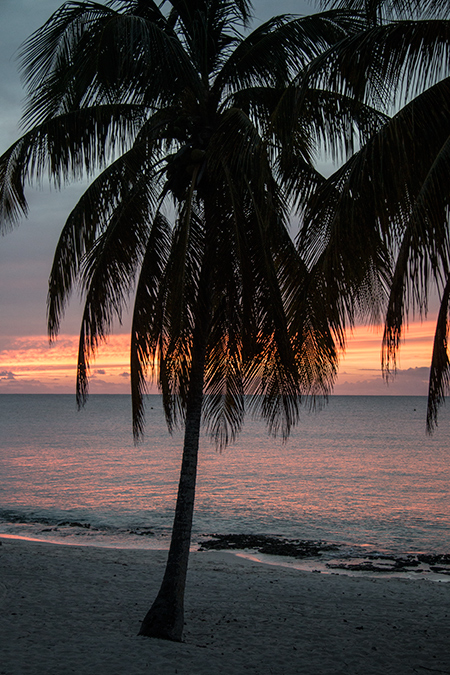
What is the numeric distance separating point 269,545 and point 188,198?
38.2ft

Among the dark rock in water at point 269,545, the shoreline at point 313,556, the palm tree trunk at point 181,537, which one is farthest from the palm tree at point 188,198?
the dark rock in water at point 269,545

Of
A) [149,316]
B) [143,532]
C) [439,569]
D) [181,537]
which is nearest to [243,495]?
[143,532]

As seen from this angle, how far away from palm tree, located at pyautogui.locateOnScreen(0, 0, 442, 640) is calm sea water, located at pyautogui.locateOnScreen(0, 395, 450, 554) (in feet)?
33.8

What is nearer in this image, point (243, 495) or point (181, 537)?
point (181, 537)

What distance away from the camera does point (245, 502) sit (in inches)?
→ 872

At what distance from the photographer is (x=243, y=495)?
2388cm

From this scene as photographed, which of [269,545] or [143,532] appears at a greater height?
[269,545]

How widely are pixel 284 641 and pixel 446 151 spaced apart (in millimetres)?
5765

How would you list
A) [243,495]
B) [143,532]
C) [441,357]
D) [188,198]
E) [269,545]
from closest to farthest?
[441,357]
[188,198]
[269,545]
[143,532]
[243,495]

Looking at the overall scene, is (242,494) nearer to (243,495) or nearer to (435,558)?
(243,495)

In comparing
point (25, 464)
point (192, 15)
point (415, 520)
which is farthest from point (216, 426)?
point (25, 464)

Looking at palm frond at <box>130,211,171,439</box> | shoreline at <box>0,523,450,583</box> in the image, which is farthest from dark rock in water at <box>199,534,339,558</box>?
palm frond at <box>130,211,171,439</box>

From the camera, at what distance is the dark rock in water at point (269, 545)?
14.3 metres

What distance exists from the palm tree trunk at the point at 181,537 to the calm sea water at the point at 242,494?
922cm
